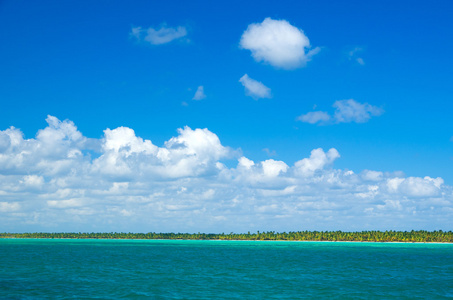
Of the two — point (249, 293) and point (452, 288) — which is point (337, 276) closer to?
point (452, 288)

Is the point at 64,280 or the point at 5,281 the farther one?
the point at 64,280

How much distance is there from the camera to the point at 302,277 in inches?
3241

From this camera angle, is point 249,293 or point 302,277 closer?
point 249,293

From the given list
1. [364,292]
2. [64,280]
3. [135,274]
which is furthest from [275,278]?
[64,280]

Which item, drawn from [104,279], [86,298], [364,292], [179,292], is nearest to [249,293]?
[179,292]

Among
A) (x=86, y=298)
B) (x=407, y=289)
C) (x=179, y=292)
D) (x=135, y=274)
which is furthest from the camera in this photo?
(x=135, y=274)

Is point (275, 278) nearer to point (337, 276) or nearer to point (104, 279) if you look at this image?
point (337, 276)

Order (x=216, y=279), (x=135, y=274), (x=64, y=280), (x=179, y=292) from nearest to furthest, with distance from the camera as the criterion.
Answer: (x=179, y=292)
(x=64, y=280)
(x=216, y=279)
(x=135, y=274)

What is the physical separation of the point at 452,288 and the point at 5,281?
227ft

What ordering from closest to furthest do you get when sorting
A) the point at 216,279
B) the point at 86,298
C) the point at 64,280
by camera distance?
the point at 86,298
the point at 64,280
the point at 216,279

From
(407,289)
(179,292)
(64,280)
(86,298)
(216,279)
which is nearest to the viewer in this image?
(86,298)

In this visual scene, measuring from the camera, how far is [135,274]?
84312mm

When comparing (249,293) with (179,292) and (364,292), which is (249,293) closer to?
(179,292)

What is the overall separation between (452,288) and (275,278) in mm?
28689
